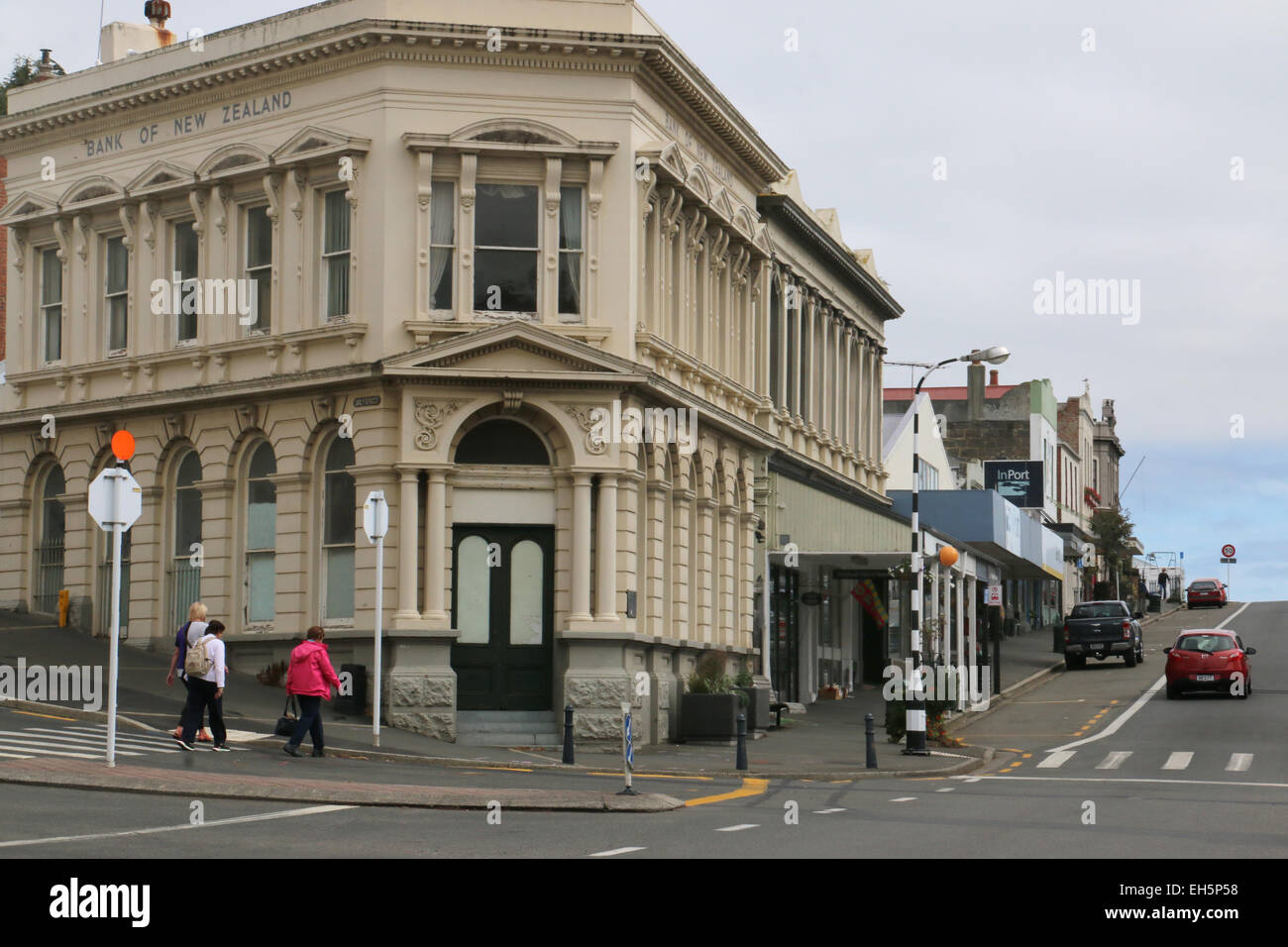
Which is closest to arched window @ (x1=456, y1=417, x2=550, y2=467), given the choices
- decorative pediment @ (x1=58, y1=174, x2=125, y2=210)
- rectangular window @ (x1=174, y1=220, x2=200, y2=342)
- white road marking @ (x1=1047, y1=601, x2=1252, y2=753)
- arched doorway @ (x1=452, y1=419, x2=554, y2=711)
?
arched doorway @ (x1=452, y1=419, x2=554, y2=711)

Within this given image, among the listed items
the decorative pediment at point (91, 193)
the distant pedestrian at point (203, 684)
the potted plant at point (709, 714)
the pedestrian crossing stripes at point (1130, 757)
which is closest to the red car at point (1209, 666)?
the pedestrian crossing stripes at point (1130, 757)

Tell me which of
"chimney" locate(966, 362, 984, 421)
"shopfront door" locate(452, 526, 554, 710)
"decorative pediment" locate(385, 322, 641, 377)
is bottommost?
"shopfront door" locate(452, 526, 554, 710)

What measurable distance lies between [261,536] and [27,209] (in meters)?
8.84

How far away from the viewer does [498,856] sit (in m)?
13.5

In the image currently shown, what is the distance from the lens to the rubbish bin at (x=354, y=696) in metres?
27.3

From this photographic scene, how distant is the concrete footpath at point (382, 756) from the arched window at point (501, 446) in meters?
4.50

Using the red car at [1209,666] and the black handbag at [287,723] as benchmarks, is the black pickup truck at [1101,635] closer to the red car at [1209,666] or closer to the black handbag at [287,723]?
the red car at [1209,666]

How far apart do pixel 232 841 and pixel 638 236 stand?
56.0 ft

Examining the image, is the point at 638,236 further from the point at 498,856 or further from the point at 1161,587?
the point at 1161,587

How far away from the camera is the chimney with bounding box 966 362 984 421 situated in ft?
307

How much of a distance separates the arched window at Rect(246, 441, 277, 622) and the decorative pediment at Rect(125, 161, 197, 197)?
486cm

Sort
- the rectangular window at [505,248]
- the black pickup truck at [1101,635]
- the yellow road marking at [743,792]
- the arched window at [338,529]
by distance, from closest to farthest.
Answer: the yellow road marking at [743,792]
the rectangular window at [505,248]
the arched window at [338,529]
the black pickup truck at [1101,635]

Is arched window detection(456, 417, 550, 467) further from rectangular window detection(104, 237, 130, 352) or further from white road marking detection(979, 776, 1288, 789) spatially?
white road marking detection(979, 776, 1288, 789)
